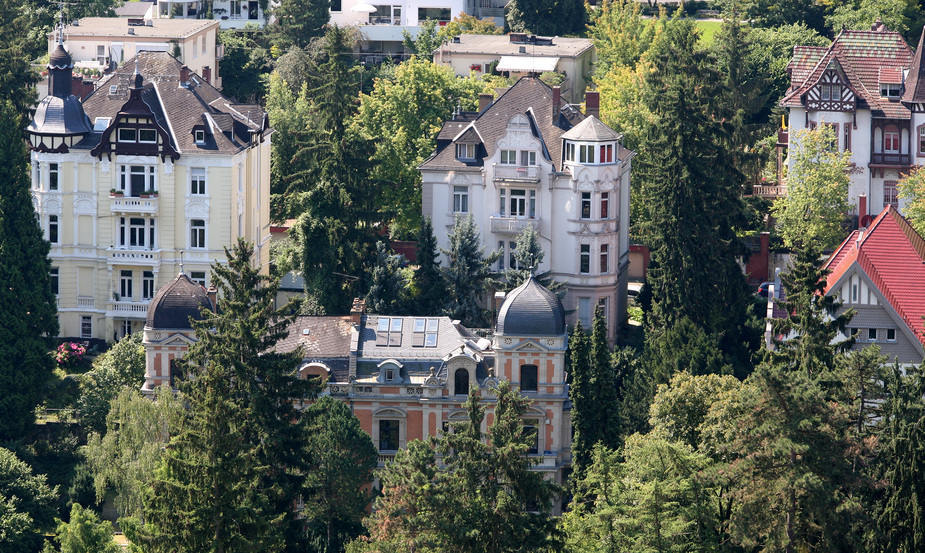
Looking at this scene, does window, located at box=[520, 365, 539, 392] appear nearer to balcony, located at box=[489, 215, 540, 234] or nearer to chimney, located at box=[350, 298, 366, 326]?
chimney, located at box=[350, 298, 366, 326]

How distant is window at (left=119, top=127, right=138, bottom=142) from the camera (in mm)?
123250

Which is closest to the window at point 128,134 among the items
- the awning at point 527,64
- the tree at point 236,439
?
the tree at point 236,439

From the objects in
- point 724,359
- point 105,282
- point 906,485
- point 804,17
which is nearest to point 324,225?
point 105,282

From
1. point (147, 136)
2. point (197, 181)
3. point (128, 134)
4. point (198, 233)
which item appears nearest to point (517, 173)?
point (197, 181)

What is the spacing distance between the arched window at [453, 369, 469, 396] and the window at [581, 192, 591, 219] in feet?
65.4

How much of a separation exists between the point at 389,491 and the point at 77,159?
39441 mm

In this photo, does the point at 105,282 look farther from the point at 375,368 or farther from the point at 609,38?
the point at 609,38

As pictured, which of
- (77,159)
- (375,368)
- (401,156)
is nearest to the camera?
(375,368)

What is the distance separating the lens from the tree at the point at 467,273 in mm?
121438

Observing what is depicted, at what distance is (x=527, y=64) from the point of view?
6196 inches

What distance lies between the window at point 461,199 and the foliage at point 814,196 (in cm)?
1820

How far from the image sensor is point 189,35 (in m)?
160

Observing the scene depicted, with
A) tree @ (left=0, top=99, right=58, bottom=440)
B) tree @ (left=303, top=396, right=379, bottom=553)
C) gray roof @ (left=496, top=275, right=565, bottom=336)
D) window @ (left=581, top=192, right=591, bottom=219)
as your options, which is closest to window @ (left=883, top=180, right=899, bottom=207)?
window @ (left=581, top=192, right=591, bottom=219)

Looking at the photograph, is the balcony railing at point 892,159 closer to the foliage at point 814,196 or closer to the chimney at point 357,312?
the foliage at point 814,196
